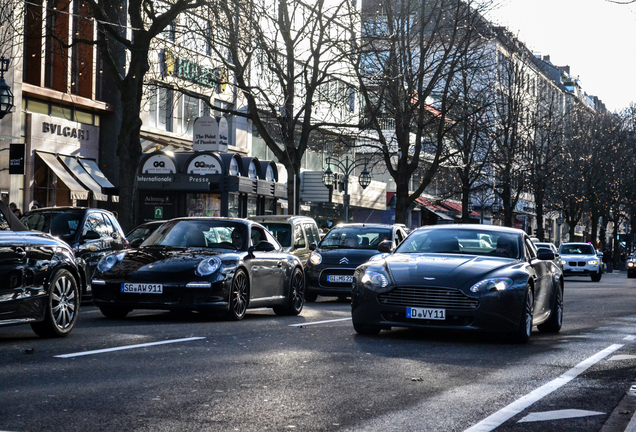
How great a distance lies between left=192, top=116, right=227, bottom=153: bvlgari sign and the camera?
36.3 meters

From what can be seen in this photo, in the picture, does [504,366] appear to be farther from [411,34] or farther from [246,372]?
[411,34]

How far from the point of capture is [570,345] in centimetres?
1167

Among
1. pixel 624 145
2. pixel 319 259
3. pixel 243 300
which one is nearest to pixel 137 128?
pixel 319 259

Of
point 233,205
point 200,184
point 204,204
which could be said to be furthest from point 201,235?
point 233,205

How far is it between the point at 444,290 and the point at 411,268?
0.53 metres

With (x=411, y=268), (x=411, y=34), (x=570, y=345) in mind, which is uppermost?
(x=411, y=34)

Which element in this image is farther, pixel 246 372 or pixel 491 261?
pixel 491 261

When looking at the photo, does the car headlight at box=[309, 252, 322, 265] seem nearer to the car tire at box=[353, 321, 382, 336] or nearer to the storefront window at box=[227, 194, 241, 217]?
the car tire at box=[353, 321, 382, 336]

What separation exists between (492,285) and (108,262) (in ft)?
16.9

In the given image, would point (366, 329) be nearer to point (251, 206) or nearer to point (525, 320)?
point (525, 320)

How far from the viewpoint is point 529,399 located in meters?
7.36

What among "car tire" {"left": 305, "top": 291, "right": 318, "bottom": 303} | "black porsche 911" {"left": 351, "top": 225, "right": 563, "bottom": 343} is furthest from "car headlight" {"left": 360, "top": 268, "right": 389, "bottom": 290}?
"car tire" {"left": 305, "top": 291, "right": 318, "bottom": 303}

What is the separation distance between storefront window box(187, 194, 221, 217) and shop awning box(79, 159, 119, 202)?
478cm

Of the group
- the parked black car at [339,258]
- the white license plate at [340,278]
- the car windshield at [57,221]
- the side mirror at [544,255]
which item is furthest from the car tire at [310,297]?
the side mirror at [544,255]
